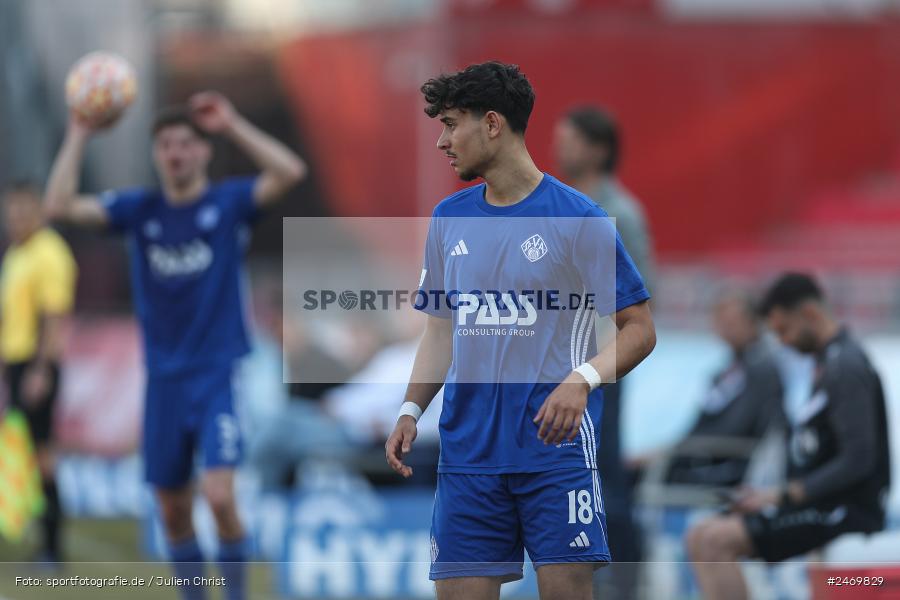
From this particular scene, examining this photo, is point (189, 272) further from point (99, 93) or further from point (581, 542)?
point (581, 542)

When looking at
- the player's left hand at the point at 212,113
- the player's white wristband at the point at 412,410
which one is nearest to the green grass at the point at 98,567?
the player's left hand at the point at 212,113

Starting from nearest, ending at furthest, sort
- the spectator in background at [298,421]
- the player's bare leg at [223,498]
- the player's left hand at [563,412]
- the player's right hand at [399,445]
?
the player's left hand at [563,412] → the player's right hand at [399,445] → the player's bare leg at [223,498] → the spectator in background at [298,421]

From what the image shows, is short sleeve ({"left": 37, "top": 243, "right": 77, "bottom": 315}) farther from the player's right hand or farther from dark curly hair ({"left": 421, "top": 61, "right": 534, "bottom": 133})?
dark curly hair ({"left": 421, "top": 61, "right": 534, "bottom": 133})

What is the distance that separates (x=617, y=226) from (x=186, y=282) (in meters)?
1.99

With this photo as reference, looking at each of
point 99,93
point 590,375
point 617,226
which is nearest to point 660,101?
point 617,226

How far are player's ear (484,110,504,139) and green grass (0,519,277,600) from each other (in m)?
3.12

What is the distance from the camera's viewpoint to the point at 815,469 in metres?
6.18

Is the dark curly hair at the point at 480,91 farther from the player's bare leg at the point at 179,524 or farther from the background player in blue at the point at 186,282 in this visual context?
the player's bare leg at the point at 179,524

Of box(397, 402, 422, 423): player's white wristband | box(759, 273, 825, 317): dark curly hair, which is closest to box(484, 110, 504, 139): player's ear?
box(397, 402, 422, 423): player's white wristband

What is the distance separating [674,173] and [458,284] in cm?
862

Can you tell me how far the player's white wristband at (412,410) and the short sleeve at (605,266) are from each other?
66 cm

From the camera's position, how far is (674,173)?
505 inches

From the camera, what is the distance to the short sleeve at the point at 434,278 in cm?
464

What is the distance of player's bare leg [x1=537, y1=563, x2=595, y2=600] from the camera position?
4.33 metres
